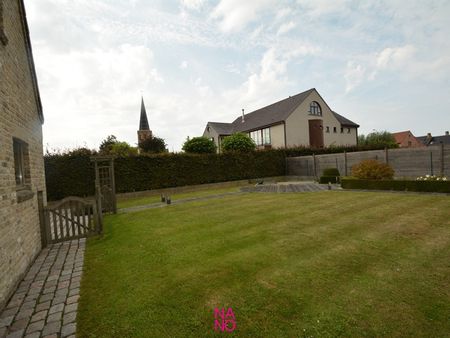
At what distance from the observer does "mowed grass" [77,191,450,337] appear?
2660 mm

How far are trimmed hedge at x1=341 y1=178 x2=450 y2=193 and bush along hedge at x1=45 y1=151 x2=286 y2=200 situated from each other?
1012 cm

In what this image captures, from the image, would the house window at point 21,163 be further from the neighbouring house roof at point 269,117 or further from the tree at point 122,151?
the neighbouring house roof at point 269,117

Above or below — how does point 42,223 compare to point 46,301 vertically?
above

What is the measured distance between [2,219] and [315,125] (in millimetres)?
34489

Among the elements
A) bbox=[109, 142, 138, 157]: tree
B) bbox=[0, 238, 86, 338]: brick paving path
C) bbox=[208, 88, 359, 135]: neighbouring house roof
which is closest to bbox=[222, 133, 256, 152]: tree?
bbox=[109, 142, 138, 157]: tree

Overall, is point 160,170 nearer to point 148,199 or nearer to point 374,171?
point 148,199

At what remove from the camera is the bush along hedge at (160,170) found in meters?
14.5

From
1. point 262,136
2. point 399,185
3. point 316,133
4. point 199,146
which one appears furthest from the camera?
point 262,136

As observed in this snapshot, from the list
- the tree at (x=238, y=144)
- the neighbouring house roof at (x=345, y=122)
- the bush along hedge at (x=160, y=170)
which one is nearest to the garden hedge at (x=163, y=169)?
the bush along hedge at (x=160, y=170)

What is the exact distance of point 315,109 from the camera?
34.0 m

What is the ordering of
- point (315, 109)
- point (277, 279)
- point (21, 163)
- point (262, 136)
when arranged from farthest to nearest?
point (262, 136), point (315, 109), point (21, 163), point (277, 279)

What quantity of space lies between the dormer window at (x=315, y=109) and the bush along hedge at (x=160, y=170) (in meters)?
12.7

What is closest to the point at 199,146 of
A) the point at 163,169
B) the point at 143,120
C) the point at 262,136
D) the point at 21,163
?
the point at 163,169

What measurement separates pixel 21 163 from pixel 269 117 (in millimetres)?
32651
